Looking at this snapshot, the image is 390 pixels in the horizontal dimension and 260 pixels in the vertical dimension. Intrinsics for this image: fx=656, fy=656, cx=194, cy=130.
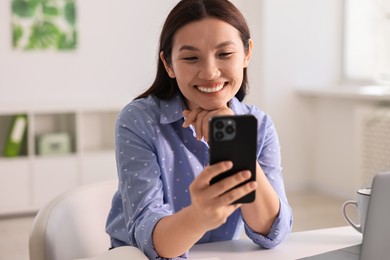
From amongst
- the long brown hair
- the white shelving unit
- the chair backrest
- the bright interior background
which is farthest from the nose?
the bright interior background

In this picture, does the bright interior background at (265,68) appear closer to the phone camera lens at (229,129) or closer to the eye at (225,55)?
the eye at (225,55)

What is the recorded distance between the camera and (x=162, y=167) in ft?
4.51

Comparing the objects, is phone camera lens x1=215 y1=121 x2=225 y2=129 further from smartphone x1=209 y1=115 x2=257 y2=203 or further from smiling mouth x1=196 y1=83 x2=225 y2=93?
smiling mouth x1=196 y1=83 x2=225 y2=93

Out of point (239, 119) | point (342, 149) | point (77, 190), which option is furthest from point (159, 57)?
point (342, 149)

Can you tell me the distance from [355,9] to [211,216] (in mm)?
4377

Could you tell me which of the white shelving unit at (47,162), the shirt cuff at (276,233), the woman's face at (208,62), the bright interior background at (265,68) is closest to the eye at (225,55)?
the woman's face at (208,62)

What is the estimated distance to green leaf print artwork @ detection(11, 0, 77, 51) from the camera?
4705 mm

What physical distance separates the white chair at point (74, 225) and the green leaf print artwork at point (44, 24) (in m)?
3.37

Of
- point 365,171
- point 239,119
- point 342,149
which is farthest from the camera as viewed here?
point 342,149

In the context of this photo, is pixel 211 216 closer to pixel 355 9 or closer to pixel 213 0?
pixel 213 0

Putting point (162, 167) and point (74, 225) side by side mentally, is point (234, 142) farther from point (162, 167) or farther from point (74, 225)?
point (74, 225)

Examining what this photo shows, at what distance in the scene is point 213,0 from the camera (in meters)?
1.35

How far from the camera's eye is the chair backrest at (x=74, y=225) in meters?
1.33

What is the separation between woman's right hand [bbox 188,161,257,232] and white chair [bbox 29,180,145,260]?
0.25 m
